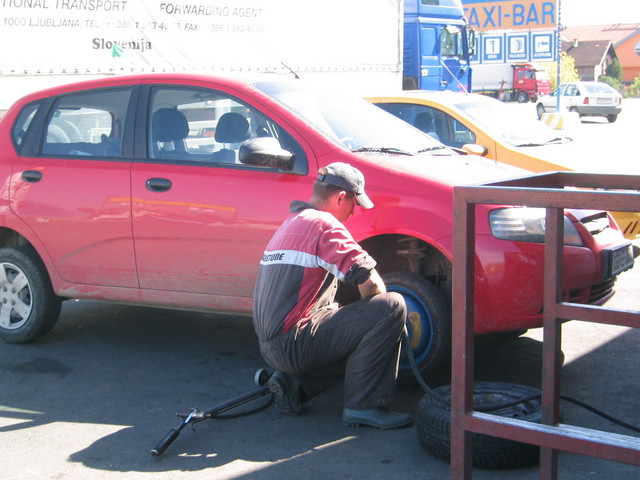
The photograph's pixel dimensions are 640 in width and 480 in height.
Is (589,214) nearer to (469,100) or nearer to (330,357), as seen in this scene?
(330,357)

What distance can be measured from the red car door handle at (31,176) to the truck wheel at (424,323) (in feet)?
8.13

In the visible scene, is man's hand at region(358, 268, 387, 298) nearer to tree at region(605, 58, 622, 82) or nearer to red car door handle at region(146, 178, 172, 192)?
red car door handle at region(146, 178, 172, 192)

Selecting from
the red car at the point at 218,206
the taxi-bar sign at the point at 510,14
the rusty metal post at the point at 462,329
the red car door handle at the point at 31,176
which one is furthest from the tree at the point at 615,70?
the rusty metal post at the point at 462,329

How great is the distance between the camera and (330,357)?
4.15 m

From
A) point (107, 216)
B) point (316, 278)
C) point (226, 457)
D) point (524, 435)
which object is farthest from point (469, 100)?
point (524, 435)

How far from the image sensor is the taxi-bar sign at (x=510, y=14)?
35000mm

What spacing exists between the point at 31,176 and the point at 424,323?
2.80 meters

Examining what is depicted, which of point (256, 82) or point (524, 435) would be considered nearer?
point (524, 435)

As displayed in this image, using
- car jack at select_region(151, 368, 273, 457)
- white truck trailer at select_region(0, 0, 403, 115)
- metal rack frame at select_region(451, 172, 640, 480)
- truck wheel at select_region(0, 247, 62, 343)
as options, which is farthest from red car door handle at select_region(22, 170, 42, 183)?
metal rack frame at select_region(451, 172, 640, 480)

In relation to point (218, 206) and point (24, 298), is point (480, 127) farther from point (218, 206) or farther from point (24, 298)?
point (24, 298)

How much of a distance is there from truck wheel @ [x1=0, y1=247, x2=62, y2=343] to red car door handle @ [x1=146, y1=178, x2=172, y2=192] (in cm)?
108

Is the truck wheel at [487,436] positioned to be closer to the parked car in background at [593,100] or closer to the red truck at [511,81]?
the parked car in background at [593,100]

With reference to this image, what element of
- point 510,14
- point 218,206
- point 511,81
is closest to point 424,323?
point 218,206

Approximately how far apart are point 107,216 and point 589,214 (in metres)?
2.92
